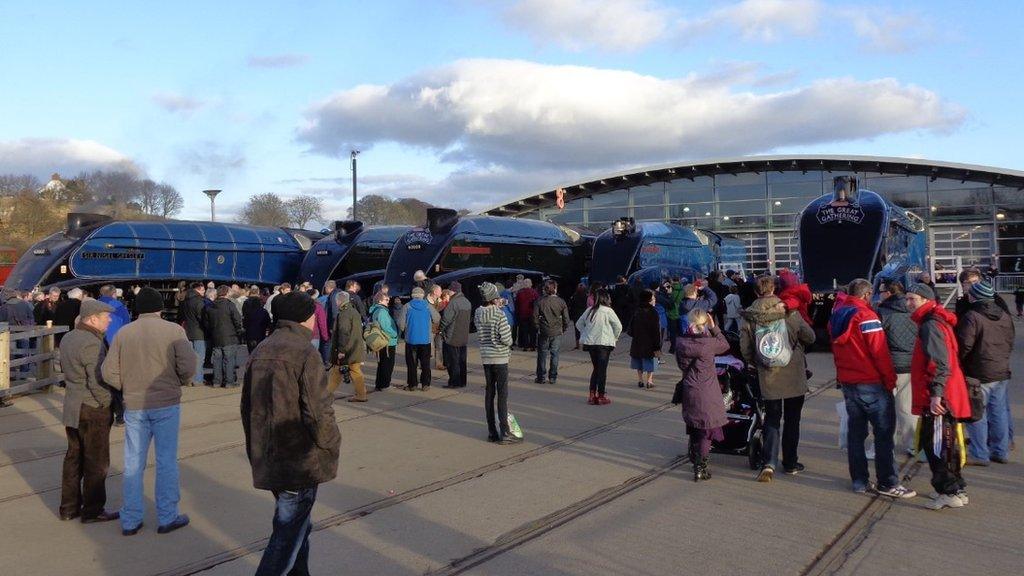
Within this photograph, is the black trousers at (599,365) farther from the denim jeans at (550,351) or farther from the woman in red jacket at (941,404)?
the woman in red jacket at (941,404)

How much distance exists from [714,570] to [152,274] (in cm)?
2251

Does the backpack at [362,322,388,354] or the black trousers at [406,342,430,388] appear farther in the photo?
the black trousers at [406,342,430,388]

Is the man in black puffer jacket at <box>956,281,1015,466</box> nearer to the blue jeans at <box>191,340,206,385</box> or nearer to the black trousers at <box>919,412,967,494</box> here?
the black trousers at <box>919,412,967,494</box>

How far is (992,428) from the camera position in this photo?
25.7 ft

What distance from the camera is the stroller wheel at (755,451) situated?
7.72 m

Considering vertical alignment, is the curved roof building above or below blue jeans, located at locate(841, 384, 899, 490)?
above

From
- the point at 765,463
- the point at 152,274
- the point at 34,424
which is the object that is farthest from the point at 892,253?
the point at 152,274

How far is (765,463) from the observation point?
727 cm

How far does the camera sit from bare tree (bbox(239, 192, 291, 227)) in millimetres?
61656

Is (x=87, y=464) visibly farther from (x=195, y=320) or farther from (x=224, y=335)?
(x=195, y=320)

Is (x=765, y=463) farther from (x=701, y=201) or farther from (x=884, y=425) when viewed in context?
(x=701, y=201)

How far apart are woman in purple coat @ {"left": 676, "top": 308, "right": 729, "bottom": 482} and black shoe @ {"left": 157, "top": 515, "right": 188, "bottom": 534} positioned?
4.31m

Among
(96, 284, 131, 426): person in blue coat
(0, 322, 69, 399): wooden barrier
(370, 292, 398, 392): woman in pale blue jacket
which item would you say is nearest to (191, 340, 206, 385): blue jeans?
(96, 284, 131, 426): person in blue coat

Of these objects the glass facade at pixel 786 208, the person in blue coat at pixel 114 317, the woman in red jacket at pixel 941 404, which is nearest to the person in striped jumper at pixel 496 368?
the woman in red jacket at pixel 941 404
